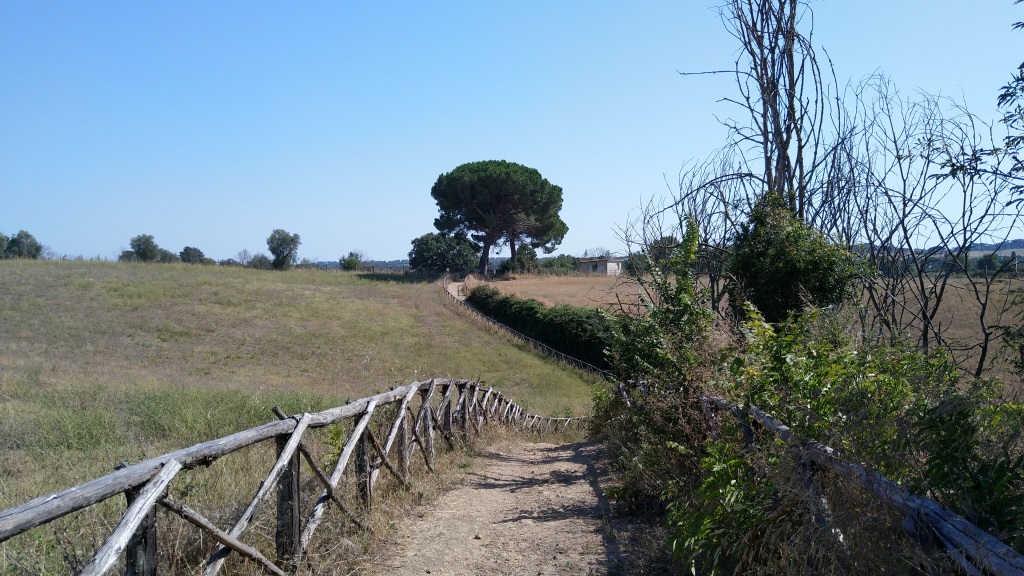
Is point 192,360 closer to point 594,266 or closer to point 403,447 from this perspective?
point 403,447

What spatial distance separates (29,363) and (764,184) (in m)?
18.1

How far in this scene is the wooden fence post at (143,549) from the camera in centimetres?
334

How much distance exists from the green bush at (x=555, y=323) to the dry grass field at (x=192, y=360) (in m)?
2.11

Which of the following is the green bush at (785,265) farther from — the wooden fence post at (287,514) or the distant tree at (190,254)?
the distant tree at (190,254)

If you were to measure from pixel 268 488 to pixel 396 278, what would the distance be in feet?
205

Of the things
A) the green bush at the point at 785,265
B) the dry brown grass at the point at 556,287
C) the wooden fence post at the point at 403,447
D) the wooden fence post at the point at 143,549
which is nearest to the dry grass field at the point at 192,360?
the wooden fence post at the point at 143,549

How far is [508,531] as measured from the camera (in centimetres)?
617

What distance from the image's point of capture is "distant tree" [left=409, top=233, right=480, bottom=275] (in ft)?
218

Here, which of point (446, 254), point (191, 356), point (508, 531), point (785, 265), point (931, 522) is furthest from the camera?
point (446, 254)

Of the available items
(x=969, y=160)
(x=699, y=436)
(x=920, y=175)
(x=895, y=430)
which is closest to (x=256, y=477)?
(x=699, y=436)

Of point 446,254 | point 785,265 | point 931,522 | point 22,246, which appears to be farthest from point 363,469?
point 22,246

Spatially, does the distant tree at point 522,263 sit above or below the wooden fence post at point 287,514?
above

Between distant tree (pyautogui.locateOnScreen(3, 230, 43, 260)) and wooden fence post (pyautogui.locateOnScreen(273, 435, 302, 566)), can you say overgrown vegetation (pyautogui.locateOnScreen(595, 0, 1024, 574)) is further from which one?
distant tree (pyautogui.locateOnScreen(3, 230, 43, 260))

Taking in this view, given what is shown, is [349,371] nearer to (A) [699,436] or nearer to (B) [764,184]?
(B) [764,184]
